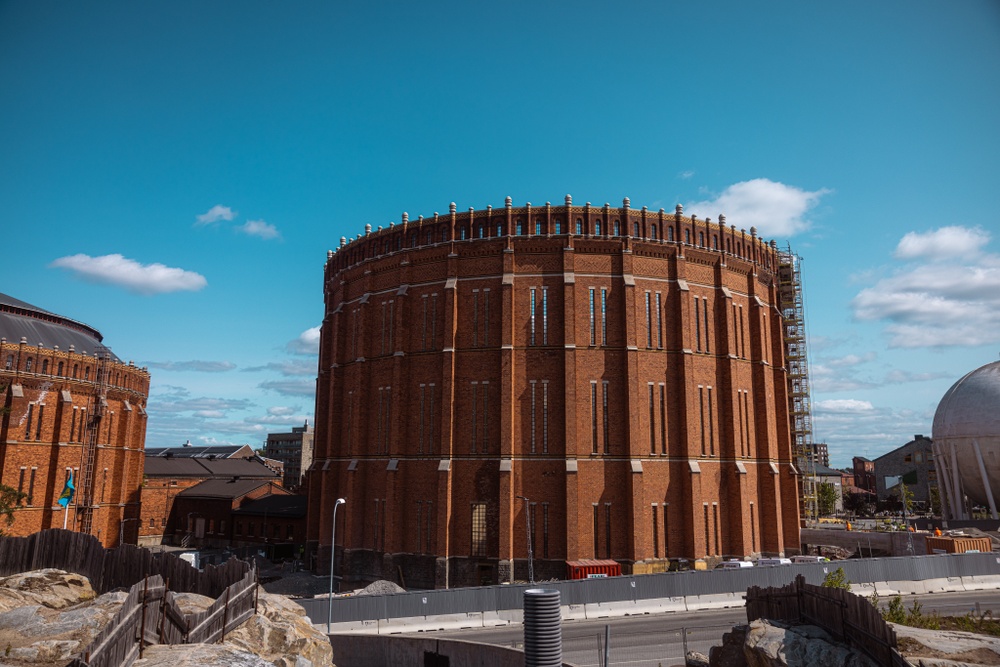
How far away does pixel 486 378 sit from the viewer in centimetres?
4253

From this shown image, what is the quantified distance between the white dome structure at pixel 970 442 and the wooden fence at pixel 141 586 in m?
66.3

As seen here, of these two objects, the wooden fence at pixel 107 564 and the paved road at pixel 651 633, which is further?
the paved road at pixel 651 633

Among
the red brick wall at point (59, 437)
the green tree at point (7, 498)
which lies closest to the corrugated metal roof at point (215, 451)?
the red brick wall at point (59, 437)

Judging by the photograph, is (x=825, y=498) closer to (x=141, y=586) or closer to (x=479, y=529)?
(x=479, y=529)

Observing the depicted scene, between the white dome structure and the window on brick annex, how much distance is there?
48.3 m

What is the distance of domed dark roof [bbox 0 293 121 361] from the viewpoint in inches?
2201

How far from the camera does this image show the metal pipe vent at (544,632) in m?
11.1

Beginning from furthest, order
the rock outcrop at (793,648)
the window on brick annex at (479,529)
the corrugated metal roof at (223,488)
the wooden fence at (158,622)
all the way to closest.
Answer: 1. the corrugated metal roof at (223,488)
2. the window on brick annex at (479,529)
3. the rock outcrop at (793,648)
4. the wooden fence at (158,622)

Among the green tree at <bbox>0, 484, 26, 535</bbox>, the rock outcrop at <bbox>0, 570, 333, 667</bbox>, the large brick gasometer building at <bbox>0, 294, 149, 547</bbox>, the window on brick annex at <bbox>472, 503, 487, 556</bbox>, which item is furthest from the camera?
the large brick gasometer building at <bbox>0, 294, 149, 547</bbox>

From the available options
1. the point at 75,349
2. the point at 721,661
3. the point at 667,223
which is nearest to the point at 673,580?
the point at 721,661

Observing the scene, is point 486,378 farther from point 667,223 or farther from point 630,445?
point 667,223

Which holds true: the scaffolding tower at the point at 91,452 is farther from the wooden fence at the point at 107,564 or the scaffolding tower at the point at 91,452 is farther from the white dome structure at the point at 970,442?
the white dome structure at the point at 970,442

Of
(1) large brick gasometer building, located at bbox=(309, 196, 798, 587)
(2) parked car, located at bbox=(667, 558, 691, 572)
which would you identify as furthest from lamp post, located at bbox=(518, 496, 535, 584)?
(2) parked car, located at bbox=(667, 558, 691, 572)

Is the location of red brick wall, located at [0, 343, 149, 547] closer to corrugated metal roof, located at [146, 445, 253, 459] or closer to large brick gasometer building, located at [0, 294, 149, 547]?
large brick gasometer building, located at [0, 294, 149, 547]
